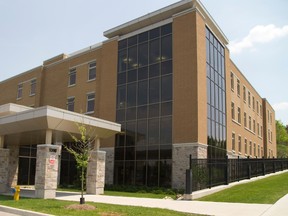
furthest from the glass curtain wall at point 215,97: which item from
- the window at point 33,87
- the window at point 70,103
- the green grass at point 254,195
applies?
the window at point 33,87

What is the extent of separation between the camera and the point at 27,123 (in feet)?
68.5

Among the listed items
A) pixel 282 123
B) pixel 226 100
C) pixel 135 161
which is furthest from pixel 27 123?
pixel 282 123

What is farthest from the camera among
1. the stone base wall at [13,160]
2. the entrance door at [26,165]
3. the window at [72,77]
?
the window at [72,77]

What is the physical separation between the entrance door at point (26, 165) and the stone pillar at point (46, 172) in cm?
1668

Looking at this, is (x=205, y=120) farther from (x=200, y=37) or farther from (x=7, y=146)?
(x=7, y=146)

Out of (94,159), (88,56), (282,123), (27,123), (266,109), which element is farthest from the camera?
(282,123)

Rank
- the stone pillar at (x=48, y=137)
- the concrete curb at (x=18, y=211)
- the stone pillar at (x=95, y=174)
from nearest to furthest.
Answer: the concrete curb at (x=18, y=211) < the stone pillar at (x=48, y=137) < the stone pillar at (x=95, y=174)

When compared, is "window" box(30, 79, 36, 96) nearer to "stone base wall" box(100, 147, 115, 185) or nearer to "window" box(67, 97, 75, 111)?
"window" box(67, 97, 75, 111)

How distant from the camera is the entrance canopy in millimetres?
19656

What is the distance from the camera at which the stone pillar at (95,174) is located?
23.5m

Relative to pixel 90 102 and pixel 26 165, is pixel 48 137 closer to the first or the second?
pixel 90 102

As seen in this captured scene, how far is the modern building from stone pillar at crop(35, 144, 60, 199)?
903cm

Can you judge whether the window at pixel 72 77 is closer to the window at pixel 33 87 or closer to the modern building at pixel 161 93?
the modern building at pixel 161 93

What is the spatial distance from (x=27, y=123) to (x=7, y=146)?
10900 mm
